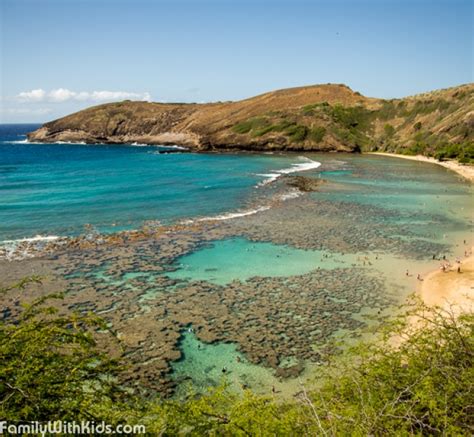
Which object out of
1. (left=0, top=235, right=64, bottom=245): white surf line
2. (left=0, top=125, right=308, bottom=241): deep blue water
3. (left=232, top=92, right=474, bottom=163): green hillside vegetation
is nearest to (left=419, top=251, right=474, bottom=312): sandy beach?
(left=0, top=125, right=308, bottom=241): deep blue water

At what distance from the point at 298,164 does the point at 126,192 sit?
4781 cm

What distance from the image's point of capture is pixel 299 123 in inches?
5212

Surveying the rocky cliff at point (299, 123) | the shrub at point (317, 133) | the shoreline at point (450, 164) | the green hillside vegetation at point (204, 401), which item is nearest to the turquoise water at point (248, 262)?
the green hillside vegetation at point (204, 401)

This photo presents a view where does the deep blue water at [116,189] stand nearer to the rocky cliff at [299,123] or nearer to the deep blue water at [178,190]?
the deep blue water at [178,190]

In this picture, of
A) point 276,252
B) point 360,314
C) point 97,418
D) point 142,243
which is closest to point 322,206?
point 276,252

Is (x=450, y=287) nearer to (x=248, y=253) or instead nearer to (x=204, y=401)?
(x=248, y=253)

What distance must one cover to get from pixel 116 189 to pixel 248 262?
129 ft

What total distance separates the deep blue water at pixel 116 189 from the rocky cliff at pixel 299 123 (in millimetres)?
20755

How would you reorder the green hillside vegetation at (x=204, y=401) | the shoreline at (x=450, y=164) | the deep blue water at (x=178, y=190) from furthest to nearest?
the shoreline at (x=450, y=164) → the deep blue water at (x=178, y=190) → the green hillside vegetation at (x=204, y=401)

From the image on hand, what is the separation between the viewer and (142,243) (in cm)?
3703

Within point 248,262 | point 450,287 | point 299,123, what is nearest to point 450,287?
point 450,287

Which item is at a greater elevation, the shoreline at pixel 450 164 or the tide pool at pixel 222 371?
the shoreline at pixel 450 164

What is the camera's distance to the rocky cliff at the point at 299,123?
387ft

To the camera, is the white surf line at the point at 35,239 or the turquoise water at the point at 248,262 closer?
the turquoise water at the point at 248,262
